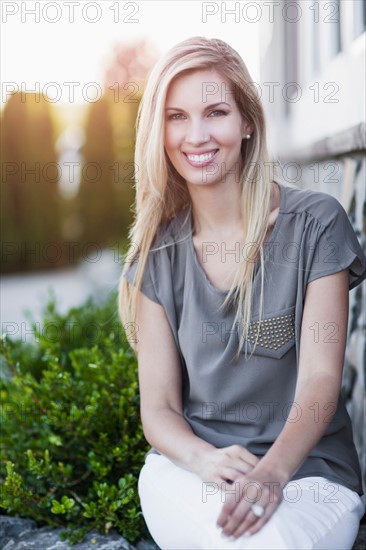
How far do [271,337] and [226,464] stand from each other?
389 mm

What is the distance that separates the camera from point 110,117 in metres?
12.9

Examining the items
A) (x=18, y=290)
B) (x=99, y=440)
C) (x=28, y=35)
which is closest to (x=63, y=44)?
(x=28, y=35)

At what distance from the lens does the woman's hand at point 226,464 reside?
1838 millimetres

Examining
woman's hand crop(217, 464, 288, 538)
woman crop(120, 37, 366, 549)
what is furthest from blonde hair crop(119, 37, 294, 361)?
woman's hand crop(217, 464, 288, 538)

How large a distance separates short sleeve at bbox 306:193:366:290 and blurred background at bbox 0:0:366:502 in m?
0.55

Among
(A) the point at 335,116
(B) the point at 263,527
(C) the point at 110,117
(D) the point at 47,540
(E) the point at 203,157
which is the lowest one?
(D) the point at 47,540

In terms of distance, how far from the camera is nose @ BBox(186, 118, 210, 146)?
213 centimetres

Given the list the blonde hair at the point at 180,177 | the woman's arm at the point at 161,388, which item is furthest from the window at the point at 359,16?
the woman's arm at the point at 161,388

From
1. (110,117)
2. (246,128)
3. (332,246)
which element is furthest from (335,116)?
(110,117)

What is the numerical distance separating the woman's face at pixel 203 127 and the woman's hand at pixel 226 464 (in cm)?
75

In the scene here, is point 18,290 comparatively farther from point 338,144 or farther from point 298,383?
point 298,383

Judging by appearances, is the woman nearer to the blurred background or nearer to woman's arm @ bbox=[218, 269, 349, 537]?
woman's arm @ bbox=[218, 269, 349, 537]

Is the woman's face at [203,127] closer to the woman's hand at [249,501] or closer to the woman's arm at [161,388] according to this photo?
the woman's arm at [161,388]

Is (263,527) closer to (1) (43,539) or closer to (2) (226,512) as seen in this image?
(2) (226,512)
